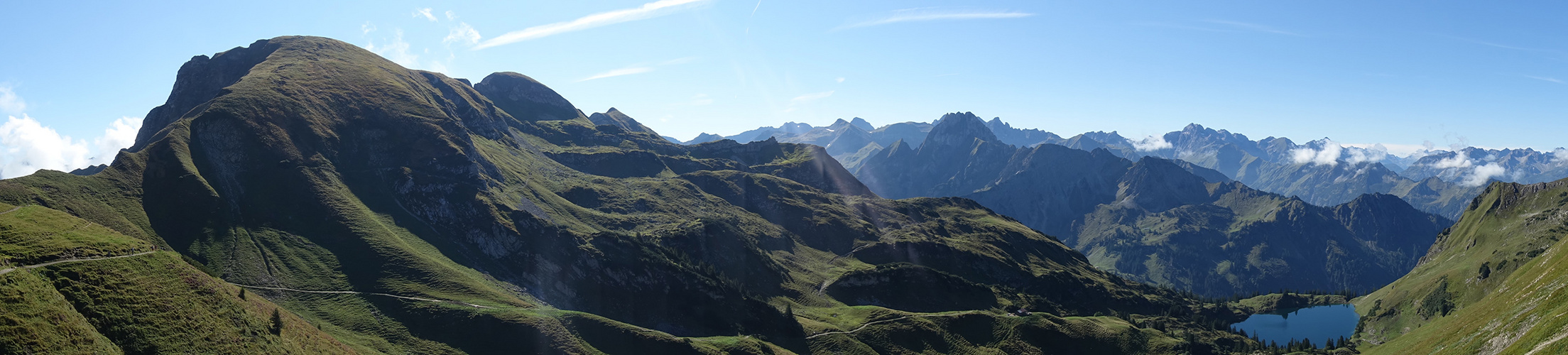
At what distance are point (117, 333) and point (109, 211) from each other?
10151 centimetres

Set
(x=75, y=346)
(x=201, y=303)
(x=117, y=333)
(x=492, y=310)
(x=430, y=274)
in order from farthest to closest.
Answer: (x=430, y=274)
(x=492, y=310)
(x=201, y=303)
(x=117, y=333)
(x=75, y=346)

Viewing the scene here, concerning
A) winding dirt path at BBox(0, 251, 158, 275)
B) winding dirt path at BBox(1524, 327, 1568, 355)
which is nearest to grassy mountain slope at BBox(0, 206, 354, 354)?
winding dirt path at BBox(0, 251, 158, 275)

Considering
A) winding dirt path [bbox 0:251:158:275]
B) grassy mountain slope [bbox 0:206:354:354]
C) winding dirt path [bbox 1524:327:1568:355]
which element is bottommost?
winding dirt path [bbox 1524:327:1568:355]

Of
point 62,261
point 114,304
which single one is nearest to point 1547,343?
point 114,304

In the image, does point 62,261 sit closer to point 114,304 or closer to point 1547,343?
point 114,304

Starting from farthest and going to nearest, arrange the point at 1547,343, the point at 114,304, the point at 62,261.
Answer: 1. the point at 62,261
2. the point at 114,304
3. the point at 1547,343

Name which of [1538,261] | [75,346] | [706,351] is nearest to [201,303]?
[75,346]

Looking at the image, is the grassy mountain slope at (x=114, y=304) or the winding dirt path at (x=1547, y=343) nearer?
the winding dirt path at (x=1547, y=343)

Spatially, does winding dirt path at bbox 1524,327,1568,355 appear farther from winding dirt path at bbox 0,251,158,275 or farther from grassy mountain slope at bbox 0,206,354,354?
winding dirt path at bbox 0,251,158,275

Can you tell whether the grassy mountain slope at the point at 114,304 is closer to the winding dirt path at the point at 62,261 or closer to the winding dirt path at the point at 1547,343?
the winding dirt path at the point at 62,261

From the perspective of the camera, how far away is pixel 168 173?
199m

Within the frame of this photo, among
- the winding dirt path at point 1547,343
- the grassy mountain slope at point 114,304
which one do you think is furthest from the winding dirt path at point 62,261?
the winding dirt path at point 1547,343

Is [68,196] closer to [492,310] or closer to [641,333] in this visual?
[492,310]

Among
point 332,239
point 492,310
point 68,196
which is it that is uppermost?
point 68,196
